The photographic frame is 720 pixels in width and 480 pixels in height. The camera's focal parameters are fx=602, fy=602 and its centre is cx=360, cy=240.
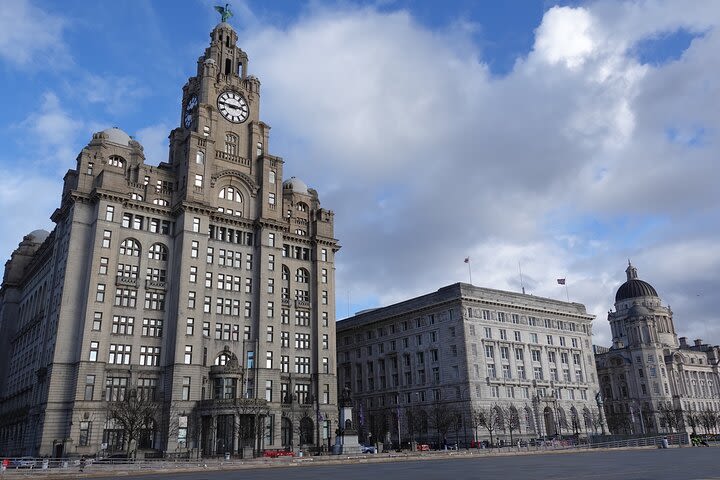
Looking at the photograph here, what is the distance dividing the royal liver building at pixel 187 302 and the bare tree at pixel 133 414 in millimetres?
358

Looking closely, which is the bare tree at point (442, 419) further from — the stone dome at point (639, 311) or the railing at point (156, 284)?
the stone dome at point (639, 311)

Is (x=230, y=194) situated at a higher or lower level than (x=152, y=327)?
higher

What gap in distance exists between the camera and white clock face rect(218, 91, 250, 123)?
4124 inches

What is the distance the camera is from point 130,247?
8756 cm

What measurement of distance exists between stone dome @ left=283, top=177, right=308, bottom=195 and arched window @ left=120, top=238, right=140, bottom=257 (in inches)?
1246

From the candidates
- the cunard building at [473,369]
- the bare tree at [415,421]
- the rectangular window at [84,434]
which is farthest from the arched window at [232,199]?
the bare tree at [415,421]

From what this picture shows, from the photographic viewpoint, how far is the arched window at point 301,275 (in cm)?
10312

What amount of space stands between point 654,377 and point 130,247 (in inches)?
5787

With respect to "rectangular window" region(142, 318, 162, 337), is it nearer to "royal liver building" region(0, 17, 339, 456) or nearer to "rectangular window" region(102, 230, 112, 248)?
"royal liver building" region(0, 17, 339, 456)

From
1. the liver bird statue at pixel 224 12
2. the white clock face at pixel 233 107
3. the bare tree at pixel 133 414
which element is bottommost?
the bare tree at pixel 133 414

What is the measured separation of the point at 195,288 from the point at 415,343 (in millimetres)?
53013

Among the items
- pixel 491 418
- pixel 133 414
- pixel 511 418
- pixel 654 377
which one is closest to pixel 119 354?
pixel 133 414

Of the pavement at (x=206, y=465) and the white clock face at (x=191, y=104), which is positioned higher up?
the white clock face at (x=191, y=104)

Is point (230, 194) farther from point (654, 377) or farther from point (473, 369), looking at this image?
point (654, 377)
